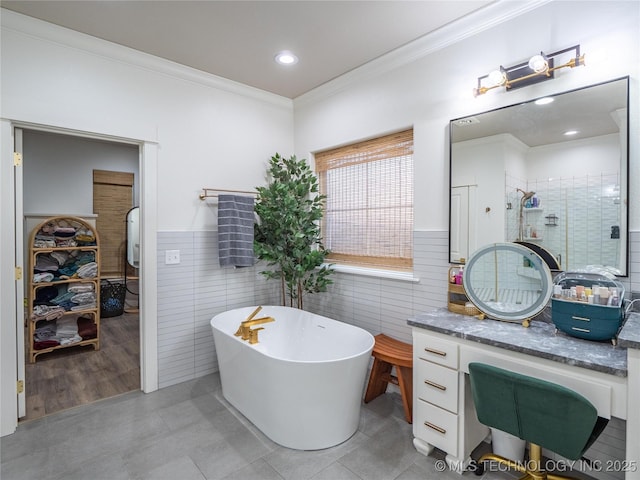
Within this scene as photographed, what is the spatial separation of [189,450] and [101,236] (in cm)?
408

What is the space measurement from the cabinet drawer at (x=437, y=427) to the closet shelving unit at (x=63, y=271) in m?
3.48

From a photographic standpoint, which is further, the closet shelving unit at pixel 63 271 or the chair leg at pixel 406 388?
the closet shelving unit at pixel 63 271

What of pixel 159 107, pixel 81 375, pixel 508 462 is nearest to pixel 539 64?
pixel 508 462

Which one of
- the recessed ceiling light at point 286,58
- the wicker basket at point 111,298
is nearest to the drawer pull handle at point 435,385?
the recessed ceiling light at point 286,58

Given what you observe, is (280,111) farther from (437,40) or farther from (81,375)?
(81,375)

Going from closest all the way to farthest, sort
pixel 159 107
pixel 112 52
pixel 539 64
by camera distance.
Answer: pixel 539 64 → pixel 112 52 → pixel 159 107

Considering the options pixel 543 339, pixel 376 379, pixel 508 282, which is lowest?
pixel 376 379

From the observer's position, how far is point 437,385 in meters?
1.88

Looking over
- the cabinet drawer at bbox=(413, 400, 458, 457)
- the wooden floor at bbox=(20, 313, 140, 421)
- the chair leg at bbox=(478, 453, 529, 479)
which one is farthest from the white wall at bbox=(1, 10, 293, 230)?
the chair leg at bbox=(478, 453, 529, 479)

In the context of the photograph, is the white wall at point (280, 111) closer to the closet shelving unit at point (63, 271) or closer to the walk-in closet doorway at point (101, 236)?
the walk-in closet doorway at point (101, 236)

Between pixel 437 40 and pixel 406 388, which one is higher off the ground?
pixel 437 40

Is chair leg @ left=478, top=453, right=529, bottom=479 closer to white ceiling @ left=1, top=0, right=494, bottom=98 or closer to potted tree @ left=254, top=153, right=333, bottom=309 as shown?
potted tree @ left=254, top=153, right=333, bottom=309

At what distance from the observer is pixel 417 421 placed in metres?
2.00

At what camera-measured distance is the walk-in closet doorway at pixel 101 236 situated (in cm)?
279
